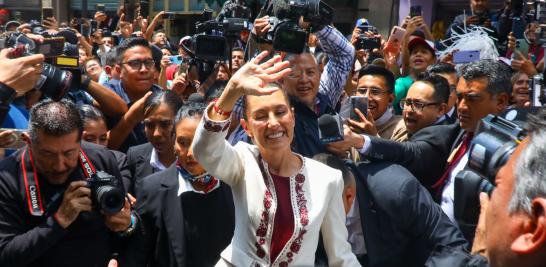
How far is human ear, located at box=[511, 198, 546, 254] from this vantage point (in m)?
1.38

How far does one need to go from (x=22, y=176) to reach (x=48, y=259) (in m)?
0.35

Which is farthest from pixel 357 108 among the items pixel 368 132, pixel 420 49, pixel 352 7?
pixel 352 7

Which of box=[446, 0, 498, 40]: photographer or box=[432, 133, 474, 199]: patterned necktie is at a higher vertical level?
box=[446, 0, 498, 40]: photographer

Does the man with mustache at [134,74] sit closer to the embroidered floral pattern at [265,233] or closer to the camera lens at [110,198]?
the camera lens at [110,198]

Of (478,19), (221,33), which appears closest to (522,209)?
(221,33)

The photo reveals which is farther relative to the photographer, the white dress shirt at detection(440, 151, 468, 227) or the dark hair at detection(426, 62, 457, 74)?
the dark hair at detection(426, 62, 457, 74)

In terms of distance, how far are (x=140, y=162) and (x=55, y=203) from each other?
3.65 ft

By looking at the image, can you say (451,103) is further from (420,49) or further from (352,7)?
(352,7)

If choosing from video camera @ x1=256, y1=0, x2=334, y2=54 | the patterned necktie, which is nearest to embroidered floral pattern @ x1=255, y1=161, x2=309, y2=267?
video camera @ x1=256, y1=0, x2=334, y2=54

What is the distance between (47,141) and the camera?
3.11m

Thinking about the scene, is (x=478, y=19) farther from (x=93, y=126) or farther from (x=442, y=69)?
(x=93, y=126)

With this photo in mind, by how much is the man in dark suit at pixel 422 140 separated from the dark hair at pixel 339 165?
65 mm

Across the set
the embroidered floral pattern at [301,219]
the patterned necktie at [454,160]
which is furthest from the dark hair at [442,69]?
the embroidered floral pattern at [301,219]

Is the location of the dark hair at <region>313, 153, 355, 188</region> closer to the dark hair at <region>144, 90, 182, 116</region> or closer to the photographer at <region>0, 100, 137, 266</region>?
the photographer at <region>0, 100, 137, 266</region>
